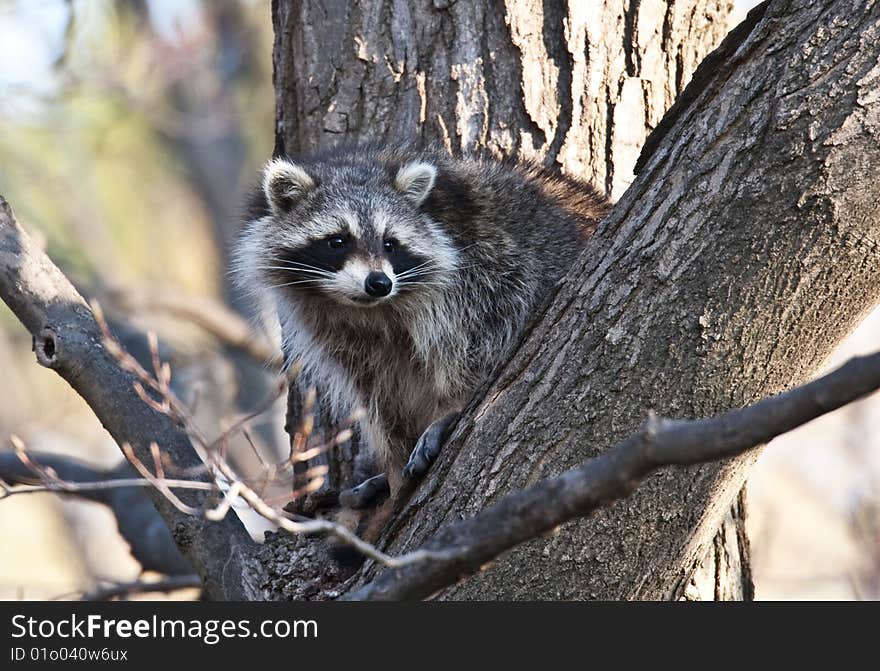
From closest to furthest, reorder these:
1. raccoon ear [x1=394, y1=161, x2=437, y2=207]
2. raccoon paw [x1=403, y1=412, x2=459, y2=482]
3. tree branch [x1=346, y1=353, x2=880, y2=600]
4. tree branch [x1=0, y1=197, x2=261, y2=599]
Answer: tree branch [x1=346, y1=353, x2=880, y2=600] → tree branch [x1=0, y1=197, x2=261, y2=599] → raccoon paw [x1=403, y1=412, x2=459, y2=482] → raccoon ear [x1=394, y1=161, x2=437, y2=207]

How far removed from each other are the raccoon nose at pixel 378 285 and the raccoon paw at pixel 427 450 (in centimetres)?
46

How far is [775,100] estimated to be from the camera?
230 cm

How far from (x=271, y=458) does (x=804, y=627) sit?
474cm

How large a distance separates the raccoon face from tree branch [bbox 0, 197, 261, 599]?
0.84 m

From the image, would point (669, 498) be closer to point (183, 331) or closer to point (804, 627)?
point (804, 627)

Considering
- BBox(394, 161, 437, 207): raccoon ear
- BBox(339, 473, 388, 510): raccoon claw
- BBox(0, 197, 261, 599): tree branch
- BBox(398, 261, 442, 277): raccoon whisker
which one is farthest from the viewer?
BBox(398, 261, 442, 277): raccoon whisker

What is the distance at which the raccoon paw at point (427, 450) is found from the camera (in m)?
2.94

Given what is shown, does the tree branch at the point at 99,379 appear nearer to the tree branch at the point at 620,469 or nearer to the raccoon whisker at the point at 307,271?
the raccoon whisker at the point at 307,271

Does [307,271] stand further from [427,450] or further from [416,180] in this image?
[427,450]

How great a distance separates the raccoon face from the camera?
11.4 ft

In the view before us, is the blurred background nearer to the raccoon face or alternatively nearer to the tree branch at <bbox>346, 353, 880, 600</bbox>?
the raccoon face

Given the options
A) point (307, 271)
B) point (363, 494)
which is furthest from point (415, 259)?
point (363, 494)

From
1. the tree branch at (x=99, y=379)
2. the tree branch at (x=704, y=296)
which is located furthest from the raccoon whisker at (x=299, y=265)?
the tree branch at (x=704, y=296)

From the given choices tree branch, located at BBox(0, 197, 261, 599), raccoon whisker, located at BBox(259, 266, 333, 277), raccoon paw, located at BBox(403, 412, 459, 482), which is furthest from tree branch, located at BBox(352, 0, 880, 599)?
raccoon whisker, located at BBox(259, 266, 333, 277)
